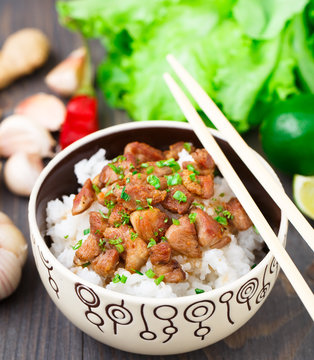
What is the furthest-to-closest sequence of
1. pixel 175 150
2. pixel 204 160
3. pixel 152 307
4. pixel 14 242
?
pixel 14 242 < pixel 175 150 < pixel 204 160 < pixel 152 307

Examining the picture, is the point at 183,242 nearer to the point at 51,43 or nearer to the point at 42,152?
the point at 42,152

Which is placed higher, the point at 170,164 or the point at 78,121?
the point at 170,164

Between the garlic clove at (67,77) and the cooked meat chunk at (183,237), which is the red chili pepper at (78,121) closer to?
the garlic clove at (67,77)

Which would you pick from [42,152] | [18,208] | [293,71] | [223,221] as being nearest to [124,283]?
[223,221]

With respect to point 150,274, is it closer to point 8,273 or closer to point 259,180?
point 259,180

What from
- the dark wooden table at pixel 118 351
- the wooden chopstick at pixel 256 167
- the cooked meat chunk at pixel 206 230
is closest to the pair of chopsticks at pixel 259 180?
the wooden chopstick at pixel 256 167

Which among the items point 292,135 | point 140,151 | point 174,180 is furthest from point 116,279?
point 292,135

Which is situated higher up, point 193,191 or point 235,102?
point 193,191
